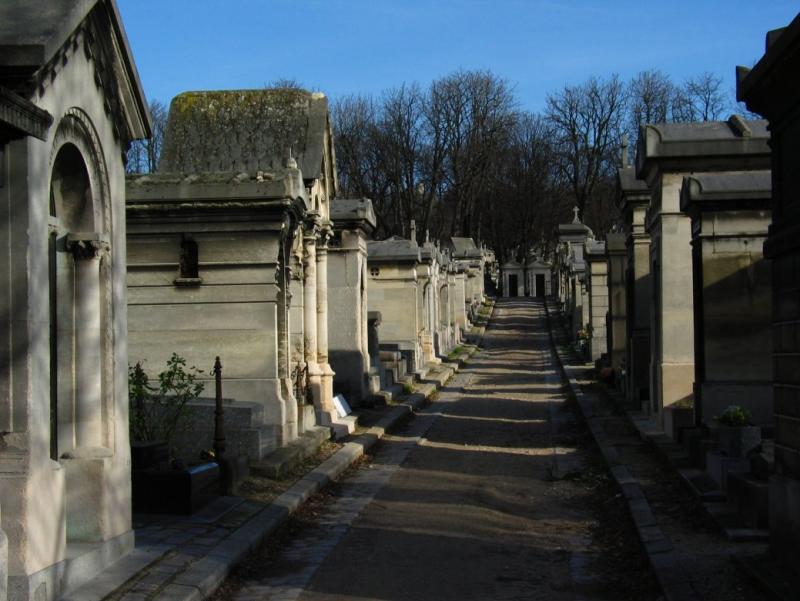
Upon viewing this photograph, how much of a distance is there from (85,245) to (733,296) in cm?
775

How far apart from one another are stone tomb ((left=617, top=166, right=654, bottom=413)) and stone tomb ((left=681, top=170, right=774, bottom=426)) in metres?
4.67

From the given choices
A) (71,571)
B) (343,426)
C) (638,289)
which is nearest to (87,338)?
(71,571)

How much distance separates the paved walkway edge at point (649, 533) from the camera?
6.66 meters

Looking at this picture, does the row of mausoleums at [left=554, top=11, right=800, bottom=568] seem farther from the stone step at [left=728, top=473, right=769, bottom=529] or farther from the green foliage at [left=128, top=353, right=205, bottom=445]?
the green foliage at [left=128, top=353, right=205, bottom=445]

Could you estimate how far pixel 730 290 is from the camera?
12594mm

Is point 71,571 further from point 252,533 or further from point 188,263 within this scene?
point 188,263

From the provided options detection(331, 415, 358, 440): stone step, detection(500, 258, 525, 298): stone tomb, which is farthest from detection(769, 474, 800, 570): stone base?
detection(500, 258, 525, 298): stone tomb

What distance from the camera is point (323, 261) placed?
16.7 metres

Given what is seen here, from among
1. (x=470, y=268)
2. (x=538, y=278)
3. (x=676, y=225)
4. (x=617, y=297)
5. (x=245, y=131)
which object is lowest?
(x=617, y=297)

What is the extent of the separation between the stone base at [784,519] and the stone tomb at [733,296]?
18.2ft

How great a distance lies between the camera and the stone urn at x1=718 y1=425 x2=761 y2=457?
9.72 metres

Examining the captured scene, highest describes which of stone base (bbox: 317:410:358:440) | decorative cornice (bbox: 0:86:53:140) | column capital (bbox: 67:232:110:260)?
decorative cornice (bbox: 0:86:53:140)

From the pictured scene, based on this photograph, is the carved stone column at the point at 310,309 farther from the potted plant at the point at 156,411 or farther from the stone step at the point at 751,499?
the stone step at the point at 751,499

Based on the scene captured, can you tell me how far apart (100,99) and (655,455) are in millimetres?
7658
